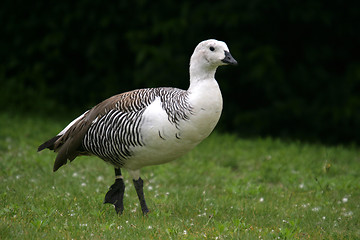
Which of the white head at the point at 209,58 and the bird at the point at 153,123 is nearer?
the bird at the point at 153,123

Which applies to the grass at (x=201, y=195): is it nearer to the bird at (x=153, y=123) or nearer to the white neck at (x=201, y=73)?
the bird at (x=153, y=123)

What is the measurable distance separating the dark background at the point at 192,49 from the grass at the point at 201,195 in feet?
5.92

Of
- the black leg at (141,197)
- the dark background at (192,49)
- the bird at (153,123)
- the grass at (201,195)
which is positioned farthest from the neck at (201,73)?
the dark background at (192,49)

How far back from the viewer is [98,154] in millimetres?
5391

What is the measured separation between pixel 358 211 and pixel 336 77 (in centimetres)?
556

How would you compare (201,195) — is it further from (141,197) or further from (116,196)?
(116,196)

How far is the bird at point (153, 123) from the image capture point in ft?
16.2

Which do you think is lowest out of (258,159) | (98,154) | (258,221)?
(258,159)

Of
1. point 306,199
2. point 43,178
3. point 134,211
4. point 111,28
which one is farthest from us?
point 111,28

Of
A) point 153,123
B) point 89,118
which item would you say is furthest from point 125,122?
point 89,118

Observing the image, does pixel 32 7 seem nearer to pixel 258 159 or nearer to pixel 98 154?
pixel 258 159

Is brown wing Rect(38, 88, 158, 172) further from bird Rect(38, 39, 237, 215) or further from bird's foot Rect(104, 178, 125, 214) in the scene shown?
bird's foot Rect(104, 178, 125, 214)

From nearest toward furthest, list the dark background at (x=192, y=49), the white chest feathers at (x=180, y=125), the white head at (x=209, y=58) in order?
the white chest feathers at (x=180, y=125), the white head at (x=209, y=58), the dark background at (x=192, y=49)

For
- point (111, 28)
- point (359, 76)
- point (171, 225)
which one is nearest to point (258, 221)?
point (171, 225)
